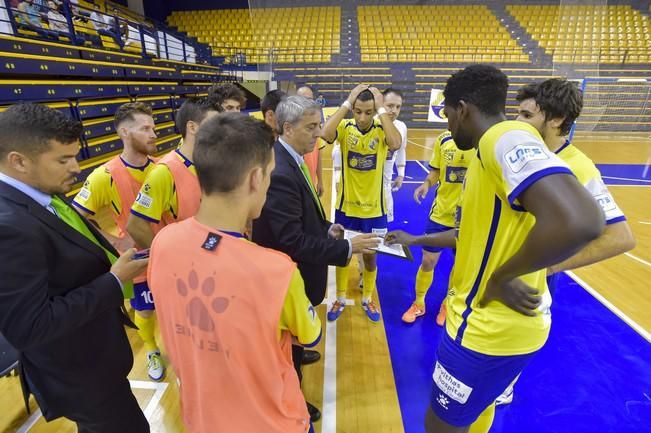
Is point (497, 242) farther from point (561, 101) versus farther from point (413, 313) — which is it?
point (413, 313)

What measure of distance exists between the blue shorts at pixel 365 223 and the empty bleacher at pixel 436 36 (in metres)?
14.7

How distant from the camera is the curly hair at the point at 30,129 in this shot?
4.06 feet

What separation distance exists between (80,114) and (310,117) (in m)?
6.95

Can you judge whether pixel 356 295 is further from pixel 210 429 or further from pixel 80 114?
pixel 80 114

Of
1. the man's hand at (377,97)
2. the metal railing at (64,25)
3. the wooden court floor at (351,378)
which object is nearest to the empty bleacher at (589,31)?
the wooden court floor at (351,378)

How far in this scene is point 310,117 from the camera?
77.0 inches

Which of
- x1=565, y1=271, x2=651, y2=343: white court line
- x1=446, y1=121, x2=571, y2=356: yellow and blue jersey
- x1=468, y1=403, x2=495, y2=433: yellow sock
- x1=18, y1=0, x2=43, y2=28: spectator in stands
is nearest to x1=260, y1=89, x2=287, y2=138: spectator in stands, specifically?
x1=446, y1=121, x2=571, y2=356: yellow and blue jersey

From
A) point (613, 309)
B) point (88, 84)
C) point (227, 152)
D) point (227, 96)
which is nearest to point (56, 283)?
point (227, 152)

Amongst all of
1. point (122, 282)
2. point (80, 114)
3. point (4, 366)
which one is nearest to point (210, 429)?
point (122, 282)

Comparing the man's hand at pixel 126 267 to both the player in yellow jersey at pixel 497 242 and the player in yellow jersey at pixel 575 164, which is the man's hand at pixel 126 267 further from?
the player in yellow jersey at pixel 575 164

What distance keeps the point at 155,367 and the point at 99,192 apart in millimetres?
1438

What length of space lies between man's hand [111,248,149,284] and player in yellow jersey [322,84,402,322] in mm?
2193

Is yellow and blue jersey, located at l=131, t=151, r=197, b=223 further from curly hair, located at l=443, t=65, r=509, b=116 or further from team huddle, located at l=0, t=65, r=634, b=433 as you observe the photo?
curly hair, located at l=443, t=65, r=509, b=116

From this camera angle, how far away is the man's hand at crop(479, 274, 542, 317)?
1.26 meters
